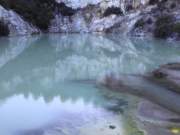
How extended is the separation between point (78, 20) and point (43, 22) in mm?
7257

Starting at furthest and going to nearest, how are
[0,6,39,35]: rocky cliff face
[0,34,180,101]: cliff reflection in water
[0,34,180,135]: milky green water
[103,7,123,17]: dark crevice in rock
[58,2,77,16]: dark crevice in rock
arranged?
[58,2,77,16]: dark crevice in rock → [103,7,123,17]: dark crevice in rock → [0,6,39,35]: rocky cliff face → [0,34,180,101]: cliff reflection in water → [0,34,180,135]: milky green water

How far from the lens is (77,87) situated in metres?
18.8

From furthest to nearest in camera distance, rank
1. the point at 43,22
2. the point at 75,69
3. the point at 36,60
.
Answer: the point at 43,22
the point at 36,60
the point at 75,69

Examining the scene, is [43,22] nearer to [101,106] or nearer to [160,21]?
[160,21]

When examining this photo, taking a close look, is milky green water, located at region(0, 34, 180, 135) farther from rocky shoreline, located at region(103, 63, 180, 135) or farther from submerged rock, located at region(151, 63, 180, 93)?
submerged rock, located at region(151, 63, 180, 93)

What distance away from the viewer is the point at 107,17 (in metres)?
66.6

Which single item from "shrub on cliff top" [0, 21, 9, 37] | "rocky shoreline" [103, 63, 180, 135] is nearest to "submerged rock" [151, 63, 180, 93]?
"rocky shoreline" [103, 63, 180, 135]

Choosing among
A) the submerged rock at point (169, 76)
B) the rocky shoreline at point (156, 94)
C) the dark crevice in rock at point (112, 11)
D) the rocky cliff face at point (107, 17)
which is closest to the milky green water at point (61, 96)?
the rocky shoreline at point (156, 94)

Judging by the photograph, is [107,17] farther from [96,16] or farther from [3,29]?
[3,29]

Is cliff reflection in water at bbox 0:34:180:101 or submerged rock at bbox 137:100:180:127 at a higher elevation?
submerged rock at bbox 137:100:180:127

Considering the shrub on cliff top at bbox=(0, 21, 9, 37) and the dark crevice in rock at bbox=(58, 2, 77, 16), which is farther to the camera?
the dark crevice in rock at bbox=(58, 2, 77, 16)

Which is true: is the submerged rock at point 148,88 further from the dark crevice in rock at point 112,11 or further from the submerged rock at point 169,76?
the dark crevice in rock at point 112,11

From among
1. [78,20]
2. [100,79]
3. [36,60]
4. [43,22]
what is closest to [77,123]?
[100,79]

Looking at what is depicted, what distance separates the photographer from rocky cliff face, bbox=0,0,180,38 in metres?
56.7
